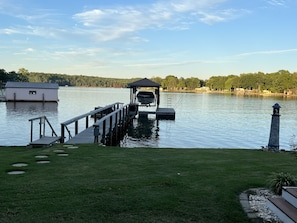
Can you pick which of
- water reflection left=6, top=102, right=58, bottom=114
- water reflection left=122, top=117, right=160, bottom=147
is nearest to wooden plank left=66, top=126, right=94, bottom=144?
water reflection left=122, top=117, right=160, bottom=147

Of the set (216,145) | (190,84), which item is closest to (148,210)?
(216,145)

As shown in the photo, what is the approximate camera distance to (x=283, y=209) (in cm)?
391

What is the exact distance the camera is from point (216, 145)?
58.9 feet

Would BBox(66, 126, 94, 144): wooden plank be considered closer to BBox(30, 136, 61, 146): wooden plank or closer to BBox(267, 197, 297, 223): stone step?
BBox(30, 136, 61, 146): wooden plank

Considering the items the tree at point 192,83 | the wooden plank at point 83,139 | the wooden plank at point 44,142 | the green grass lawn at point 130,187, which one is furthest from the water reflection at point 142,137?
the tree at point 192,83

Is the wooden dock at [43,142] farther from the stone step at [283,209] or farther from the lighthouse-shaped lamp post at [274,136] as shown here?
the stone step at [283,209]

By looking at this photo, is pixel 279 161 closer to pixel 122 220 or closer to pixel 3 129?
pixel 122 220

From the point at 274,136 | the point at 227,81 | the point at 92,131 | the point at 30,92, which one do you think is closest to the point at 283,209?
the point at 274,136

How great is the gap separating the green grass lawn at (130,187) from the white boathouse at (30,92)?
44.1 meters

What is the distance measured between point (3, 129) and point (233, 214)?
19658 mm

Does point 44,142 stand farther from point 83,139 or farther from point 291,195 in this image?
point 291,195

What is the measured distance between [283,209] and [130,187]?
2.34 m

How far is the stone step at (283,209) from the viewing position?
146 inches

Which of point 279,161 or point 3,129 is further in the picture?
point 3,129
